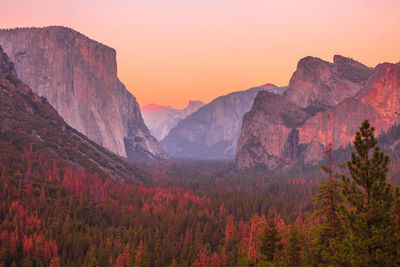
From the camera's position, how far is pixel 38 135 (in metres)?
138

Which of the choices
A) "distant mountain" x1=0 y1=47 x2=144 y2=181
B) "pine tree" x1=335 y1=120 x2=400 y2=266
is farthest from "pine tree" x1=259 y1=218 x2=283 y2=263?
"distant mountain" x1=0 y1=47 x2=144 y2=181

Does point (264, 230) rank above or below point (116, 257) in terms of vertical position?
above

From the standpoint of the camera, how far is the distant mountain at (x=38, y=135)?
126 metres

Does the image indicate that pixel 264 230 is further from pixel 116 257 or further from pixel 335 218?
pixel 116 257

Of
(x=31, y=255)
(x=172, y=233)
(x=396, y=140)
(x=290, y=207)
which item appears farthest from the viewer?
(x=396, y=140)

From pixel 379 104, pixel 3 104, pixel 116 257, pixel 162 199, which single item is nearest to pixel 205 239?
pixel 116 257

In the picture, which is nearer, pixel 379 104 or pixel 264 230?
pixel 264 230

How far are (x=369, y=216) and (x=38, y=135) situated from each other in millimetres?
136369

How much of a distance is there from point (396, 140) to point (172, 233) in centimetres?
14391

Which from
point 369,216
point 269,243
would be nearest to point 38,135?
point 269,243

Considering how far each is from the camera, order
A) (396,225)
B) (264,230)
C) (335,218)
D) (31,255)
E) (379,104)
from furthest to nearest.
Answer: (379,104), (31,255), (264,230), (335,218), (396,225)

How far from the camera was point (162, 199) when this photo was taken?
125188 mm

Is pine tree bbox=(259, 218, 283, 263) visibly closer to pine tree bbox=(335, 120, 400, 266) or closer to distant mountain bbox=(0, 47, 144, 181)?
A: pine tree bbox=(335, 120, 400, 266)

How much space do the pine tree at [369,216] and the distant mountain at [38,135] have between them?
11006 centimetres
